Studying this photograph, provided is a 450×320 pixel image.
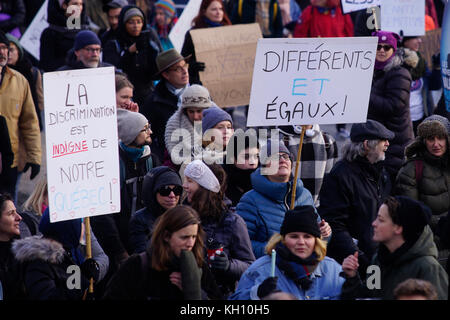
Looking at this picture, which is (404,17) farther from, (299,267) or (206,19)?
(299,267)

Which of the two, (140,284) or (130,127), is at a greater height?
(130,127)

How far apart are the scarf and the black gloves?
23 centimetres

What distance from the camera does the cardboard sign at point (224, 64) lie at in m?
9.77

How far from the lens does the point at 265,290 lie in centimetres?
494

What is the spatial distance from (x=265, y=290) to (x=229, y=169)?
211cm

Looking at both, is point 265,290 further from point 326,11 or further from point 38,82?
point 326,11

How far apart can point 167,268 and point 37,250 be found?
2.66 feet

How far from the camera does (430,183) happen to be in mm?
6562

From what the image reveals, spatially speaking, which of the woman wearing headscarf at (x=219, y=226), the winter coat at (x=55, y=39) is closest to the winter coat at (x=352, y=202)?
the woman wearing headscarf at (x=219, y=226)

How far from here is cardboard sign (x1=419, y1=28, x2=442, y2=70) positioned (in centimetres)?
1092

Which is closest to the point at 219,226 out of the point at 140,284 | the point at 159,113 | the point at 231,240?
the point at 231,240

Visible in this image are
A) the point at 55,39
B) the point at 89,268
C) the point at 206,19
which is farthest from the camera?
the point at 206,19

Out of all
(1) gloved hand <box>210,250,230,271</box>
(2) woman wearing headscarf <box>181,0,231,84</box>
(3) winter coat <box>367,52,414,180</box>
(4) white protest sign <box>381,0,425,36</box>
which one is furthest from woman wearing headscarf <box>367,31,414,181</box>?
(1) gloved hand <box>210,250,230,271</box>

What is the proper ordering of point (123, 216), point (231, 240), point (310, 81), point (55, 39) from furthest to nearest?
point (55, 39) < point (123, 216) < point (310, 81) < point (231, 240)
